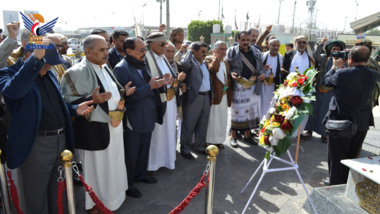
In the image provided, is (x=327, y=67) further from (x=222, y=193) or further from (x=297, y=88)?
(x=222, y=193)

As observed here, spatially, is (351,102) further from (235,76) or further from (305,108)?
(235,76)

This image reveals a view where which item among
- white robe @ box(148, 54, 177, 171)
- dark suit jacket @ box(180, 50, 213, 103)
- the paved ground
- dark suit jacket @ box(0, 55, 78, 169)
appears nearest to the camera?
dark suit jacket @ box(0, 55, 78, 169)

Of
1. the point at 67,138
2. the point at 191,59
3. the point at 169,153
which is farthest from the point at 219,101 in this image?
the point at 67,138

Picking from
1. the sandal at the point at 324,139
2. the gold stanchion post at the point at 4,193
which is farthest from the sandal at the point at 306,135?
the gold stanchion post at the point at 4,193

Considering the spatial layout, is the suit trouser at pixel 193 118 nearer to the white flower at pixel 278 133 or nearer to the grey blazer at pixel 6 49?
the white flower at pixel 278 133

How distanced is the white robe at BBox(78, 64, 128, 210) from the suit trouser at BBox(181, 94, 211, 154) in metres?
1.74

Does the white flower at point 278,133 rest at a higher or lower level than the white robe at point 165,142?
higher

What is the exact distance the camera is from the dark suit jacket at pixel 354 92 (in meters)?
3.23

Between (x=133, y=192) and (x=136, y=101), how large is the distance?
1.21 metres

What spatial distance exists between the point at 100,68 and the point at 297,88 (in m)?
2.34

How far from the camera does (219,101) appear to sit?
5012 mm

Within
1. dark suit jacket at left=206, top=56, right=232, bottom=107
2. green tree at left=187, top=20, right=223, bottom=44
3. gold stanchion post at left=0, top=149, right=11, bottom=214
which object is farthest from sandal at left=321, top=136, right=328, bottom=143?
green tree at left=187, top=20, right=223, bottom=44

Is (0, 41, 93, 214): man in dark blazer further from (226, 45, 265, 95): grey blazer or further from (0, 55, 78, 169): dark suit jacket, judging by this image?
(226, 45, 265, 95): grey blazer

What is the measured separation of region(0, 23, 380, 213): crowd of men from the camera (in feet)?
7.97
